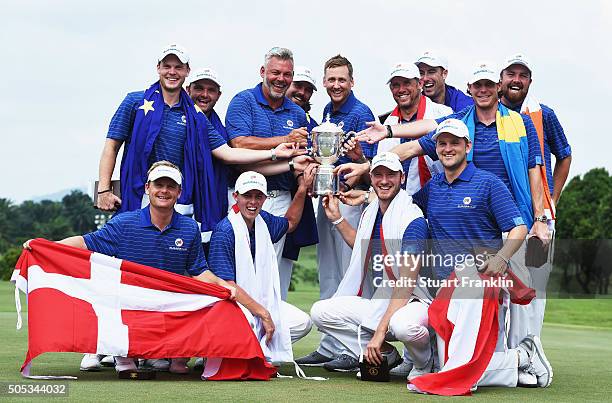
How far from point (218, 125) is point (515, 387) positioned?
12.6 feet

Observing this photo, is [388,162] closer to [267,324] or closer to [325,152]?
[325,152]

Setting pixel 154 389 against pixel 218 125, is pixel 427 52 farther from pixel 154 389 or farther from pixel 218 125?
pixel 154 389

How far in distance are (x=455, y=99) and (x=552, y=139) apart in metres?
1.09

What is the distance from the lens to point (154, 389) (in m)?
8.12

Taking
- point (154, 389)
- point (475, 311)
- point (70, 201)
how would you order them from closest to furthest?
1. point (154, 389)
2. point (475, 311)
3. point (70, 201)

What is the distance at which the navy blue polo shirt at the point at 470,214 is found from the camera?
354 inches

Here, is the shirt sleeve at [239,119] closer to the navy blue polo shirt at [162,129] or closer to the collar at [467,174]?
the navy blue polo shirt at [162,129]

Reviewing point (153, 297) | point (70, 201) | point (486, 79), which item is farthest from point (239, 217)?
point (70, 201)

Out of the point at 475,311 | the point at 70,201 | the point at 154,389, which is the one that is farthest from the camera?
the point at 70,201

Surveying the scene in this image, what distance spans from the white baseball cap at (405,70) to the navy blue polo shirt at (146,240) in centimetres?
257

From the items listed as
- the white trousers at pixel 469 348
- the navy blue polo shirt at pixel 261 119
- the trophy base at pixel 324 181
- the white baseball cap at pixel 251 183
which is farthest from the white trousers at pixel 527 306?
the navy blue polo shirt at pixel 261 119

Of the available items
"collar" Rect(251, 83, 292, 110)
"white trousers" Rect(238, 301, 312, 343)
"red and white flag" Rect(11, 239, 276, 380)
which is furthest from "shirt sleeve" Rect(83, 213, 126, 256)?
"collar" Rect(251, 83, 292, 110)

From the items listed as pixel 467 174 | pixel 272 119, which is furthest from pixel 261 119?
pixel 467 174

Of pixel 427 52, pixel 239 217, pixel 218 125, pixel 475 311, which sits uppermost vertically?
pixel 427 52
